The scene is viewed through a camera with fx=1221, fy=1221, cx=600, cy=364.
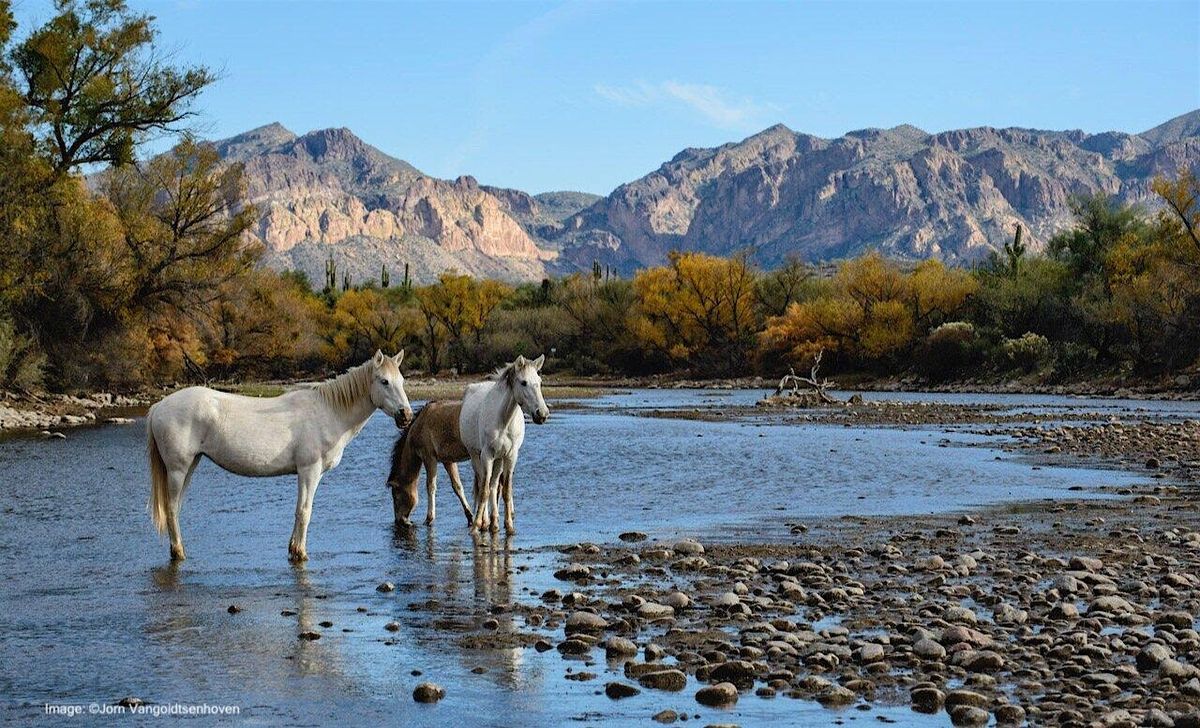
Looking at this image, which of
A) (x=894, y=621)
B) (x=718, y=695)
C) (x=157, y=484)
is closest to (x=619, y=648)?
(x=718, y=695)

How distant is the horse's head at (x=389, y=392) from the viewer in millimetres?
12422

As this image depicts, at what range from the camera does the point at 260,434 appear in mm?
12180

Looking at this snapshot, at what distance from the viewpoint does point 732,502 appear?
18.7 meters

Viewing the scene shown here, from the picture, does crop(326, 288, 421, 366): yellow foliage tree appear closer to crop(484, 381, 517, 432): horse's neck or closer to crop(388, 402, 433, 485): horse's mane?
crop(388, 402, 433, 485): horse's mane

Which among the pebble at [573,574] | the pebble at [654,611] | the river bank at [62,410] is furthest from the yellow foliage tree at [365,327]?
the pebble at [654,611]

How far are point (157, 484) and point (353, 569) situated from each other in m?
2.19

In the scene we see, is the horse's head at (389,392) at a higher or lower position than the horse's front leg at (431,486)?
higher

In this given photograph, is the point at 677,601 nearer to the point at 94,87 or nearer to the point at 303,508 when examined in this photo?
the point at 303,508

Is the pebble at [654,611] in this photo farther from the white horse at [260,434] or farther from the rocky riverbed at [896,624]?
the white horse at [260,434]

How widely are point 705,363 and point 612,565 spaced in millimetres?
82988

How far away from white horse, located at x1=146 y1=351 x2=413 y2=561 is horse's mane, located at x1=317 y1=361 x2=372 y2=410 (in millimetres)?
10

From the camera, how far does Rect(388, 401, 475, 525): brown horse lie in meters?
14.9

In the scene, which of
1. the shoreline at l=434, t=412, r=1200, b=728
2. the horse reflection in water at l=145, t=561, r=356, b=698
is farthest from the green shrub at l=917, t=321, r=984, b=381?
the horse reflection in water at l=145, t=561, r=356, b=698

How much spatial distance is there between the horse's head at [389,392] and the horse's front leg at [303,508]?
911 mm
